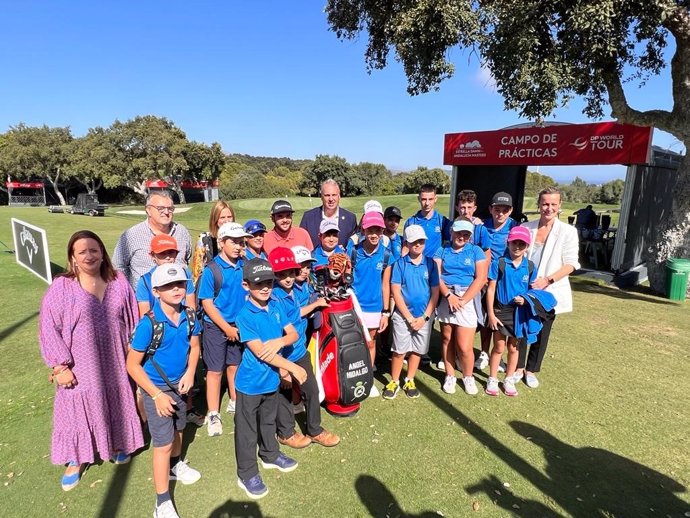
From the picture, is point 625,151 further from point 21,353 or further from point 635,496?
point 21,353

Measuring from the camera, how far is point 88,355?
113 inches

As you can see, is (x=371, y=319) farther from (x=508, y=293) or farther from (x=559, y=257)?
(x=559, y=257)

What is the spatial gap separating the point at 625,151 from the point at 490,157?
10.9 feet

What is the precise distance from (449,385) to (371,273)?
4.96 feet

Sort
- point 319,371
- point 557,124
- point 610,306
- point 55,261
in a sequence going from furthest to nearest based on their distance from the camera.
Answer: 1. point 55,261
2. point 557,124
3. point 610,306
4. point 319,371

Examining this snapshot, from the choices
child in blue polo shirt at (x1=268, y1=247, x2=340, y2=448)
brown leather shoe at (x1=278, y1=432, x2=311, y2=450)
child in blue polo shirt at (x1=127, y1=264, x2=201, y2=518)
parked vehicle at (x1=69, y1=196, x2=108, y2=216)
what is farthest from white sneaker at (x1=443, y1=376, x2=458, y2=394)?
parked vehicle at (x1=69, y1=196, x2=108, y2=216)

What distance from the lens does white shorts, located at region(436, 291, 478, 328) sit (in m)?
4.19

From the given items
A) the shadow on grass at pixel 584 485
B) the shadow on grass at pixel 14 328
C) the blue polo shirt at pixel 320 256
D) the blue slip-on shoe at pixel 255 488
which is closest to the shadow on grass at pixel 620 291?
the shadow on grass at pixel 584 485

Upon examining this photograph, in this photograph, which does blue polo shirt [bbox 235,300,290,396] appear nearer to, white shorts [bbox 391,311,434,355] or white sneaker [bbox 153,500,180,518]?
white sneaker [bbox 153,500,180,518]

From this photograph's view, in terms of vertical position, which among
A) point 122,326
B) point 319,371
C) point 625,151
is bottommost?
point 319,371

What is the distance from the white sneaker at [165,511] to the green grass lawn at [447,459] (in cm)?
11

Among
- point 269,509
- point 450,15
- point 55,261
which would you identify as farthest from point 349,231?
point 55,261

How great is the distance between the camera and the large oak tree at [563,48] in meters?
7.28

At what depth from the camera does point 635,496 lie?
2.97m
